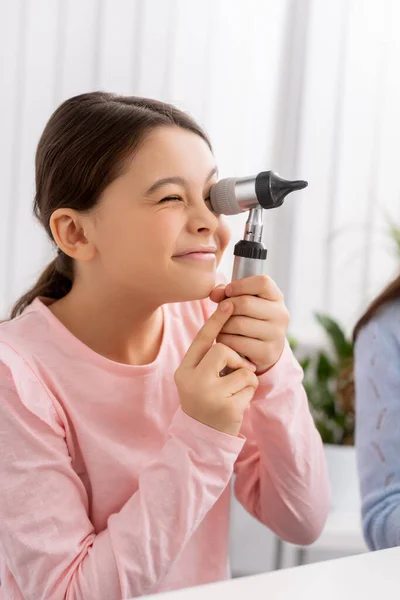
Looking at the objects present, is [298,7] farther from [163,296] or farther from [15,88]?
[163,296]

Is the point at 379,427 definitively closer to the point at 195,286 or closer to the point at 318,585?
the point at 195,286

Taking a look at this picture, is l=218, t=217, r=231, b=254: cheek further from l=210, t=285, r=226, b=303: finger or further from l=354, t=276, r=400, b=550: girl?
l=354, t=276, r=400, b=550: girl

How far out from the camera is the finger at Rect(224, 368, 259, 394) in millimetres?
868

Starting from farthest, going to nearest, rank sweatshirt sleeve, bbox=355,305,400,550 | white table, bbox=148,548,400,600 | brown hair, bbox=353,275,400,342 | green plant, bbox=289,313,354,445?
green plant, bbox=289,313,354,445
brown hair, bbox=353,275,400,342
sweatshirt sleeve, bbox=355,305,400,550
white table, bbox=148,548,400,600

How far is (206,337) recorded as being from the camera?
901 mm

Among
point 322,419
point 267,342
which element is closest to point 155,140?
point 267,342

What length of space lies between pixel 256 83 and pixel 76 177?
1677mm

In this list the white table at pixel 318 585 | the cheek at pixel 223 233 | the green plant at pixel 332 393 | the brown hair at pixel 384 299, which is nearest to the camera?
the white table at pixel 318 585

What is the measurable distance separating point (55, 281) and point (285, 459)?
0.42 metres

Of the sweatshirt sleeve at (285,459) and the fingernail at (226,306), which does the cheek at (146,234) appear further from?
the sweatshirt sleeve at (285,459)

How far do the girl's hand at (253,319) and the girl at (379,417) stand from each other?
31 cm

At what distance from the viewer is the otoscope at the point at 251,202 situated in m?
0.86

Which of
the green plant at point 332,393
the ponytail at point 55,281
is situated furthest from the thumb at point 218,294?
the green plant at point 332,393

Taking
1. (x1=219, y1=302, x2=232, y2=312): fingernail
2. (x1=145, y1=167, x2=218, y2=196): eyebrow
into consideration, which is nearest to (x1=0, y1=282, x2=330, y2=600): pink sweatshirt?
(x1=219, y1=302, x2=232, y2=312): fingernail
